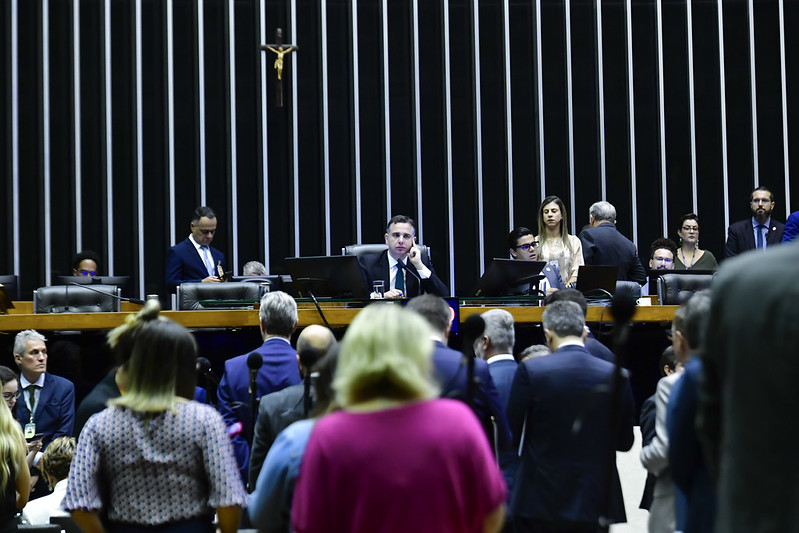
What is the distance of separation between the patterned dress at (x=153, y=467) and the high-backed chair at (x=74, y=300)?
4378 mm

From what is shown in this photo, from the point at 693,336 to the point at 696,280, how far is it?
3.81 meters

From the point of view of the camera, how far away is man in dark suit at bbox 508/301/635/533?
3.80 metres

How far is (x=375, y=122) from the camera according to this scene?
10.8 meters

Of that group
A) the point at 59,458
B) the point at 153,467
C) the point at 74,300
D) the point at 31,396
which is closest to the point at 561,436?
the point at 153,467

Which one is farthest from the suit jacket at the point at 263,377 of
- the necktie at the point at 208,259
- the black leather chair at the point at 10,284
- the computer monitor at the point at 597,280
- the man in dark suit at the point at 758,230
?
the man in dark suit at the point at 758,230

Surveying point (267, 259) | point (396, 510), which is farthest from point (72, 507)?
point (267, 259)

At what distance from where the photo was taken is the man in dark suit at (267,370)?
4621mm

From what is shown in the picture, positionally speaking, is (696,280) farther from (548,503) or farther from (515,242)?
(548,503)

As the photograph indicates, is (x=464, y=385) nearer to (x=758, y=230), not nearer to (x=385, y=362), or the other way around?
(x=385, y=362)

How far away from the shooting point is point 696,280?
6.81 metres

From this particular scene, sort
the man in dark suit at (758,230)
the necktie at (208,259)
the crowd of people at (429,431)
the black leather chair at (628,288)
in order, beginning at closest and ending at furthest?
the crowd of people at (429,431) < the black leather chair at (628,288) < the necktie at (208,259) < the man in dark suit at (758,230)

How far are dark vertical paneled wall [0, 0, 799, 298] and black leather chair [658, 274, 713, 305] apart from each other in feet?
13.6

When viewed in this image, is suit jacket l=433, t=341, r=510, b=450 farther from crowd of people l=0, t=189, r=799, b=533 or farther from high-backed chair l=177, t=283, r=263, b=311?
high-backed chair l=177, t=283, r=263, b=311

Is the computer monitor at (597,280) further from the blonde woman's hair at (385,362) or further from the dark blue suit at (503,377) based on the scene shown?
the blonde woman's hair at (385,362)
